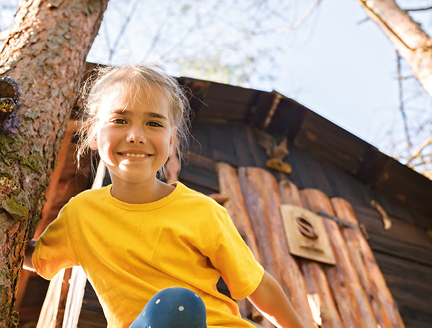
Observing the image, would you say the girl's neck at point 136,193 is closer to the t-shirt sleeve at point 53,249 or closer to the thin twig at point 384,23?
the t-shirt sleeve at point 53,249

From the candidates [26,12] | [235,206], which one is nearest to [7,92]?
[26,12]

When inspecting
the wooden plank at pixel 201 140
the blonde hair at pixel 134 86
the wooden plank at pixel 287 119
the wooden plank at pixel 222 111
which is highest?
the wooden plank at pixel 287 119

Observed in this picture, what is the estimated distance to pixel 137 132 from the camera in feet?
5.33

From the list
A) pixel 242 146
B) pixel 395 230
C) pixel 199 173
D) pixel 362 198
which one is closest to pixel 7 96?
pixel 199 173

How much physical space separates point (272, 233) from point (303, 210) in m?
0.65

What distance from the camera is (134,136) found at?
5.25ft

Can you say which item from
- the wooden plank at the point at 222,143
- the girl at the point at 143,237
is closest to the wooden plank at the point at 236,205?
the wooden plank at the point at 222,143

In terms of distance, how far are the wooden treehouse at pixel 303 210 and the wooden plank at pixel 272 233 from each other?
0.01m

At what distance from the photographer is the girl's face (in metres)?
1.63

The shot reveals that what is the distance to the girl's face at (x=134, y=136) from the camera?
1631mm

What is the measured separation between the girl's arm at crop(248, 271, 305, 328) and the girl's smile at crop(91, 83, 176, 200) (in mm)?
699

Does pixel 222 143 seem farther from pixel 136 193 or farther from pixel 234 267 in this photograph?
pixel 234 267

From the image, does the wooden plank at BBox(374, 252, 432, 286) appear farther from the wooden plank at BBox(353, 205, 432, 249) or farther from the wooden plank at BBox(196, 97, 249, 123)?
the wooden plank at BBox(196, 97, 249, 123)

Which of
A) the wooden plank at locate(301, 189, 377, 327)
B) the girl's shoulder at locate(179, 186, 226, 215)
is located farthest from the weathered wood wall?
the girl's shoulder at locate(179, 186, 226, 215)
